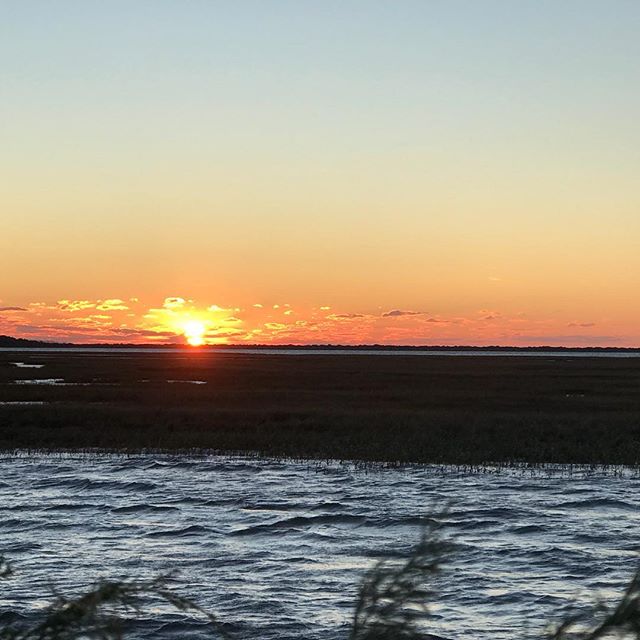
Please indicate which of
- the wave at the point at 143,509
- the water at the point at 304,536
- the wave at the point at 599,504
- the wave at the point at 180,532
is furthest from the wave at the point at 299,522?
the wave at the point at 599,504

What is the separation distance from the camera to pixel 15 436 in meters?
37.2

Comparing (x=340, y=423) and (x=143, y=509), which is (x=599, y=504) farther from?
(x=340, y=423)

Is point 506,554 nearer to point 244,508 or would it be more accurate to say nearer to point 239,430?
point 244,508

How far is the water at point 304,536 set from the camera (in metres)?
15.7

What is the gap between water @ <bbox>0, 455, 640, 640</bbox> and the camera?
15.7 meters

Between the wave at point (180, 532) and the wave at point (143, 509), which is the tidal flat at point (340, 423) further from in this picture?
the wave at point (180, 532)

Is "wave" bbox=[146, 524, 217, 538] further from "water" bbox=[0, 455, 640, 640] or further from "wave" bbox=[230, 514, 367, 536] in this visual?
"wave" bbox=[230, 514, 367, 536]

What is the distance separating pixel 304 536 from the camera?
20.6m

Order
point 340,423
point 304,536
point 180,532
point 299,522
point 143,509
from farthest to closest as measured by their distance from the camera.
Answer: point 340,423 → point 143,509 → point 299,522 → point 180,532 → point 304,536

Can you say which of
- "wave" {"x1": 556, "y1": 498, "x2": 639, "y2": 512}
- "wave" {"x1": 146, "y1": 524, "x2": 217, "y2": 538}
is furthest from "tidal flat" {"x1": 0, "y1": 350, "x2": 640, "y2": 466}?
"wave" {"x1": 146, "y1": 524, "x2": 217, "y2": 538}

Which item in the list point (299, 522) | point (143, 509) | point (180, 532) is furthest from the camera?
point (143, 509)

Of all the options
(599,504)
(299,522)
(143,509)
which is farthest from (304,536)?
(599,504)

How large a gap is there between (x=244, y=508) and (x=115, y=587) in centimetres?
1912

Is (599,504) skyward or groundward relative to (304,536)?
skyward
